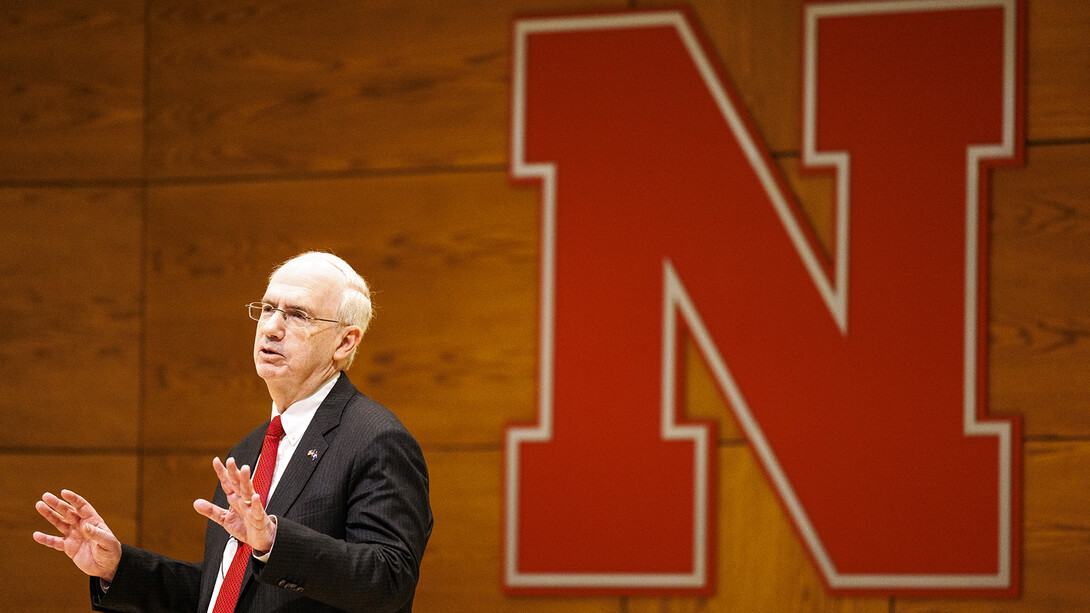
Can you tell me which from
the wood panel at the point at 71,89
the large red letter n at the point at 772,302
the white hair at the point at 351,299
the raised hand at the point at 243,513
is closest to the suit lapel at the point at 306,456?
the white hair at the point at 351,299

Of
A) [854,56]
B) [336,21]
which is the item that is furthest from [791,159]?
[336,21]

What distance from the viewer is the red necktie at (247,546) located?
5.85 ft

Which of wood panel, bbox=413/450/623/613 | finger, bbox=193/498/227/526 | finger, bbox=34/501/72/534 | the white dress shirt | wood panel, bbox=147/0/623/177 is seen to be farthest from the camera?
wood panel, bbox=147/0/623/177

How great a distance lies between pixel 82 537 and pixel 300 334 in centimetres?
51

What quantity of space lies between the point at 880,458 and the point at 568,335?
0.88 metres

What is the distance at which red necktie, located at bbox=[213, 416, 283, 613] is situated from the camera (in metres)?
1.78

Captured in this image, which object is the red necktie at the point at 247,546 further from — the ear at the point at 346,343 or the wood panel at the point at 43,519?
the wood panel at the point at 43,519

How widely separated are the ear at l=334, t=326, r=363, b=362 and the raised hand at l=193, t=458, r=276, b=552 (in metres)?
0.45

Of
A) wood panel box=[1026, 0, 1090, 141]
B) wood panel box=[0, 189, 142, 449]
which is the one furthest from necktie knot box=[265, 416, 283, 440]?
wood panel box=[1026, 0, 1090, 141]

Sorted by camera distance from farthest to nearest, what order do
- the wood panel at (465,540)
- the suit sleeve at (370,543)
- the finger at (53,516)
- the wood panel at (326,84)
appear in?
the wood panel at (326,84)
the wood panel at (465,540)
the finger at (53,516)
the suit sleeve at (370,543)

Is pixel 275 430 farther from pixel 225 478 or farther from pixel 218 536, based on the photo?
pixel 225 478

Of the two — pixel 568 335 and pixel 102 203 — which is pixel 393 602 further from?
pixel 102 203

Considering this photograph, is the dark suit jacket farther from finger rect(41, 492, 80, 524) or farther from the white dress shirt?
finger rect(41, 492, 80, 524)

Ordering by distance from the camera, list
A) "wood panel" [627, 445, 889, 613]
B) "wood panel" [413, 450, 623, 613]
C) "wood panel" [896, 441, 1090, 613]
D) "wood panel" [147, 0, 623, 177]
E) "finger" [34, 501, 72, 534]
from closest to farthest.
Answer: "finger" [34, 501, 72, 534]
"wood panel" [896, 441, 1090, 613]
"wood panel" [627, 445, 889, 613]
"wood panel" [413, 450, 623, 613]
"wood panel" [147, 0, 623, 177]
